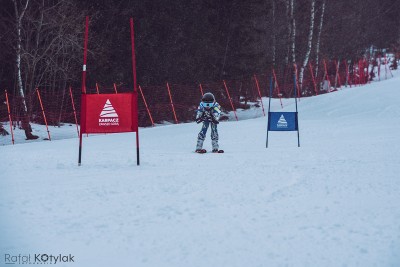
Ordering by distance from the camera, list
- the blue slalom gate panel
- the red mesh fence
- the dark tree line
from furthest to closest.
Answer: the red mesh fence
the dark tree line
the blue slalom gate panel

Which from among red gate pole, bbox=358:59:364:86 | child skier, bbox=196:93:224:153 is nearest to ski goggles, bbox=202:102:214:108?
child skier, bbox=196:93:224:153

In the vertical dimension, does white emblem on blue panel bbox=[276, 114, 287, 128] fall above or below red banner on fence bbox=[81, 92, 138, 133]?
below

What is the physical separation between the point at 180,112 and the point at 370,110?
9.60 metres

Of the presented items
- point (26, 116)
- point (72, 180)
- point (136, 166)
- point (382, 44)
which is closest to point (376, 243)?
point (72, 180)

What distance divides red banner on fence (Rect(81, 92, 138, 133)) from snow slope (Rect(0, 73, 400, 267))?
82 centimetres

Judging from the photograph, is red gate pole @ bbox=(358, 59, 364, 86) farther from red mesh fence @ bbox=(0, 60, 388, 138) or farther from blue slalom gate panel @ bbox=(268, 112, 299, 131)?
blue slalom gate panel @ bbox=(268, 112, 299, 131)

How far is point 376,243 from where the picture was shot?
452 centimetres

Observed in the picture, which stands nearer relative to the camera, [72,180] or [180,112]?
[72,180]

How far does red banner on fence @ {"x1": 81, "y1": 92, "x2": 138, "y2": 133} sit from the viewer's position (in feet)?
30.8

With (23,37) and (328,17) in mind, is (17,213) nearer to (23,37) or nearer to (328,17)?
(23,37)

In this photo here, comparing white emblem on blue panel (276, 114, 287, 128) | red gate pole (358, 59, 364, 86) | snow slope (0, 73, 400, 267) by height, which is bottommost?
snow slope (0, 73, 400, 267)

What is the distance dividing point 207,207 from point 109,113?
4.23m

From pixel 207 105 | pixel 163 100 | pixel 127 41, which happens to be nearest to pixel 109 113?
pixel 207 105

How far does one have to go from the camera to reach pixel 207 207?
5938 millimetres
